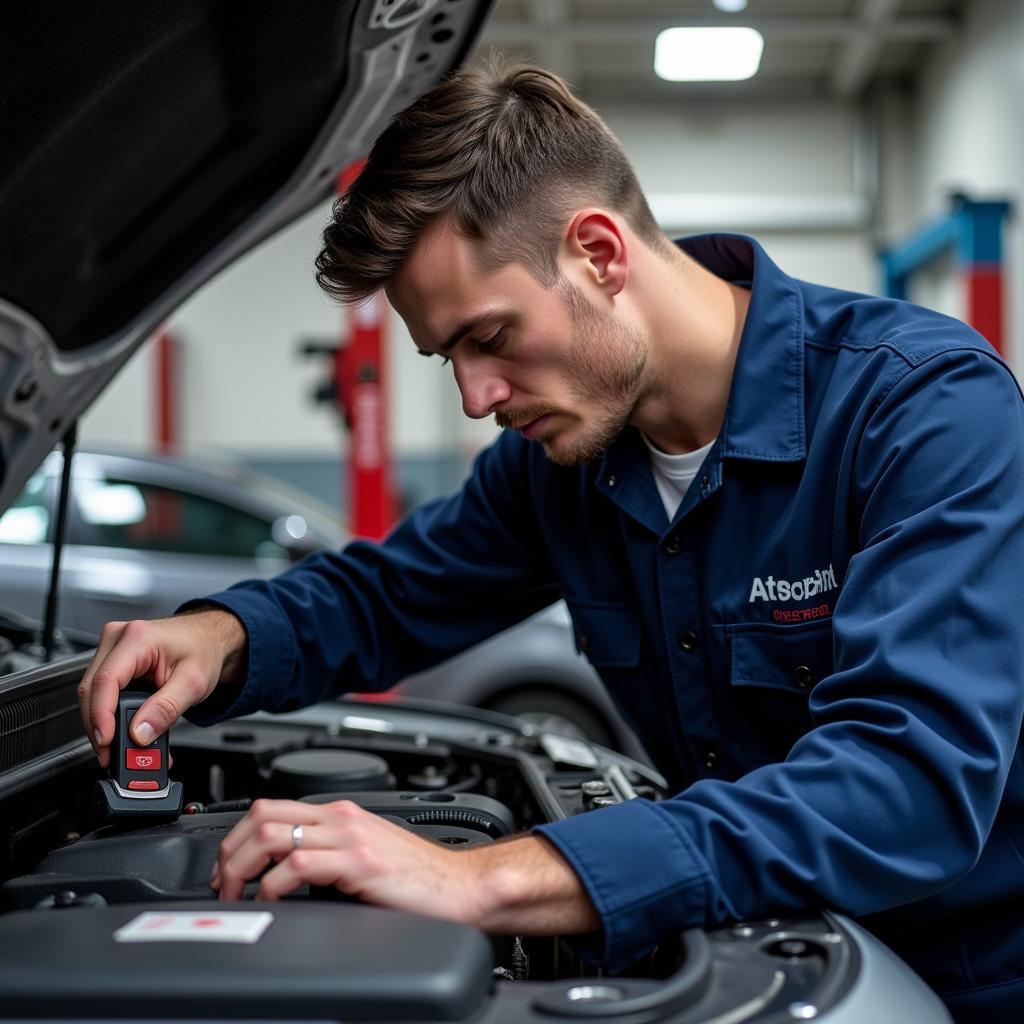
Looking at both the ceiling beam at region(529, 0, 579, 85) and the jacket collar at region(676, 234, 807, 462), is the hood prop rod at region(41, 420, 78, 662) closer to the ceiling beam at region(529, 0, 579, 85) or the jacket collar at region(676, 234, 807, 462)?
the jacket collar at region(676, 234, 807, 462)

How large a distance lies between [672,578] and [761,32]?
22.4 ft

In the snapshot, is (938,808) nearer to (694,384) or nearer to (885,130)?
(694,384)

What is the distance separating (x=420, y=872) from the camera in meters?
0.87

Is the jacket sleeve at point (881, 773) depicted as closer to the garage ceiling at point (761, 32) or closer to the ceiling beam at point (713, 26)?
the garage ceiling at point (761, 32)

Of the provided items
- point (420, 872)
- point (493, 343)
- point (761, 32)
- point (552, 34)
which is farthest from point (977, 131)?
point (420, 872)

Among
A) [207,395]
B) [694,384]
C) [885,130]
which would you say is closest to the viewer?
[694,384]

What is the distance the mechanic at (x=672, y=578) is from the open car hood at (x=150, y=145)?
120mm

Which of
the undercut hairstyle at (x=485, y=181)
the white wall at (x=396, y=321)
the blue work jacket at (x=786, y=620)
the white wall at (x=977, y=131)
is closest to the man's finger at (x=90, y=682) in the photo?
the blue work jacket at (x=786, y=620)

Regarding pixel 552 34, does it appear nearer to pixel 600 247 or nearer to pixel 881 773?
pixel 600 247

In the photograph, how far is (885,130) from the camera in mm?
8844

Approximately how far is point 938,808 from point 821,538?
0.38 metres

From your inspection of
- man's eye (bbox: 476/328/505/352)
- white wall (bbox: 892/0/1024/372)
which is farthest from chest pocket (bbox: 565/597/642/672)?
white wall (bbox: 892/0/1024/372)

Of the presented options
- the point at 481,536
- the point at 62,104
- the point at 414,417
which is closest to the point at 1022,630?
the point at 481,536

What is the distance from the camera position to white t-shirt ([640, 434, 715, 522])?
140cm
